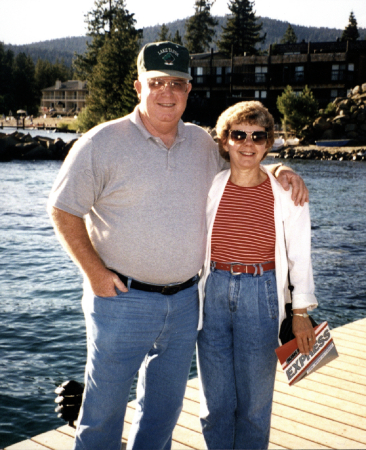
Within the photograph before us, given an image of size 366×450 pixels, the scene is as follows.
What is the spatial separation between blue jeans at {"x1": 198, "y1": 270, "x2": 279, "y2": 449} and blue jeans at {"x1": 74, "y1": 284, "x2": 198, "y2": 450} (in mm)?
132

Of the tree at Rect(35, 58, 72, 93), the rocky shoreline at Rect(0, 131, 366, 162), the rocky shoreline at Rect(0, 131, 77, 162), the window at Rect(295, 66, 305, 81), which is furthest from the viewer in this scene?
the tree at Rect(35, 58, 72, 93)

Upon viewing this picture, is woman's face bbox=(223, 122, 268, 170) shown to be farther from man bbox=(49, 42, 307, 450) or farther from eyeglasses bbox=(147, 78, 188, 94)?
eyeglasses bbox=(147, 78, 188, 94)

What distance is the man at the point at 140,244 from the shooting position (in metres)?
2.71

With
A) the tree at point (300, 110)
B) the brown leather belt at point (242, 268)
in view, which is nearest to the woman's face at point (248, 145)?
the brown leather belt at point (242, 268)

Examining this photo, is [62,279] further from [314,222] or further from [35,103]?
[35,103]

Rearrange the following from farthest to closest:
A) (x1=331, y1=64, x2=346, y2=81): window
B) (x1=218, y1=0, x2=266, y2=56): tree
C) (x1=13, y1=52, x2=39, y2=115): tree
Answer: (x1=13, y1=52, x2=39, y2=115): tree
(x1=218, y1=0, x2=266, y2=56): tree
(x1=331, y1=64, x2=346, y2=81): window

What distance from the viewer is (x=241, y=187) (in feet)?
9.82

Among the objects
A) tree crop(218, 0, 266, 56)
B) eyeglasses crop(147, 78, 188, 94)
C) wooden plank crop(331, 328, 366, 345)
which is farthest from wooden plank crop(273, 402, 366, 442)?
tree crop(218, 0, 266, 56)

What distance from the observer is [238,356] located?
9.55 feet

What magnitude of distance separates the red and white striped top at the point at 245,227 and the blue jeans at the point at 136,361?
0.31m

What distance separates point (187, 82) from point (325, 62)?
4801cm

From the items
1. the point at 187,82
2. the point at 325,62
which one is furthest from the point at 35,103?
the point at 187,82

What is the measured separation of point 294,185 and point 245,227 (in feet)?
1.19

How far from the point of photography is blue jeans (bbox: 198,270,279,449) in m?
2.87
